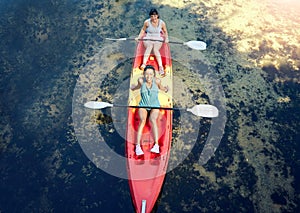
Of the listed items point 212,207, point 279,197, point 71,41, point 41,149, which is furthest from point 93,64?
point 279,197

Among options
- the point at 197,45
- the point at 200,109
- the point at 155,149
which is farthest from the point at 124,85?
the point at 155,149

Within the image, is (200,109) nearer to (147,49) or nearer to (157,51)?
(157,51)

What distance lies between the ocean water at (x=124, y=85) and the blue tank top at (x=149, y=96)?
0.67 meters

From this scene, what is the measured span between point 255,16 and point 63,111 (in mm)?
4545

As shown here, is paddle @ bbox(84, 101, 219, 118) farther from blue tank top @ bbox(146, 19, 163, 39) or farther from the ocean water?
blue tank top @ bbox(146, 19, 163, 39)

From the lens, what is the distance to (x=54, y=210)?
14.0 feet

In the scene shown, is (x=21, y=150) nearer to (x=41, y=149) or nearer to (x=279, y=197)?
(x=41, y=149)

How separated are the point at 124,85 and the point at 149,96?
1044 mm

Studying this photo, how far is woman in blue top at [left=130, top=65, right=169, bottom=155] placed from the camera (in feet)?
14.2

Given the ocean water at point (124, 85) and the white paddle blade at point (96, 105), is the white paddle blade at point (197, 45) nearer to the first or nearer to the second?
the ocean water at point (124, 85)

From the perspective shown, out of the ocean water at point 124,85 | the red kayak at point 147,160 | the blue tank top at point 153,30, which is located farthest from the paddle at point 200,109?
the blue tank top at point 153,30

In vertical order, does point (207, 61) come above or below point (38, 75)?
above

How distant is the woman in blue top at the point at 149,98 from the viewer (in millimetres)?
4336

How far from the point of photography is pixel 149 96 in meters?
4.65
